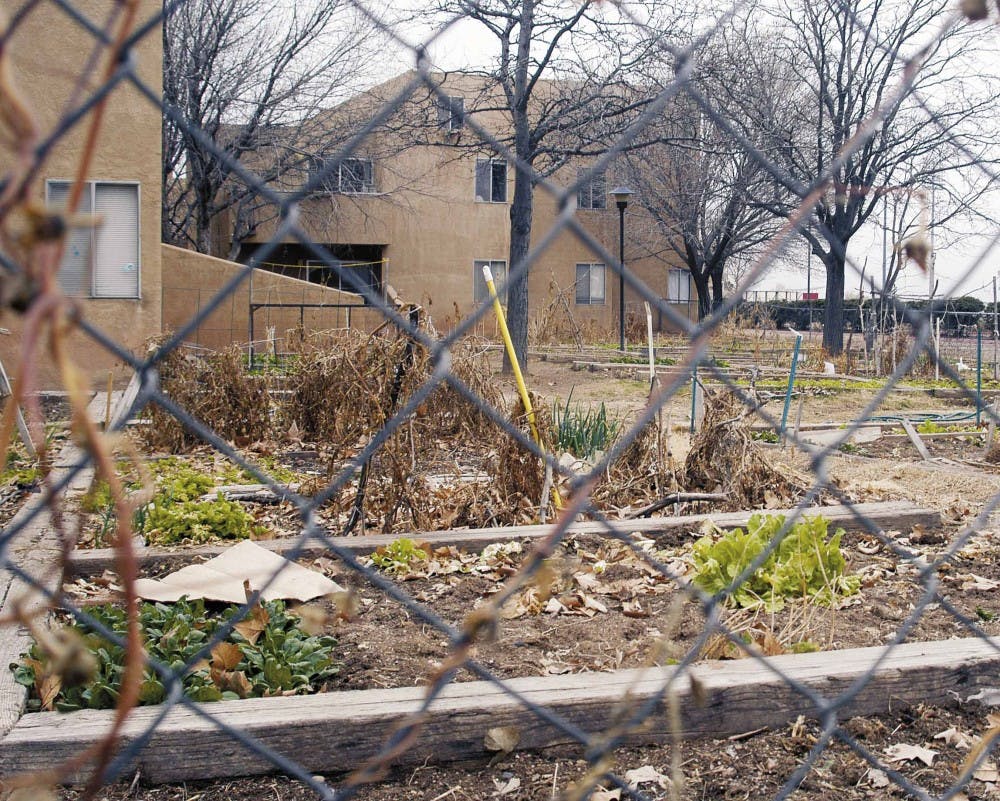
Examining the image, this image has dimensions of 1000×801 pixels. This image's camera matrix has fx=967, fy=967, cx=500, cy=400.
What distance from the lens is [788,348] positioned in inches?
885

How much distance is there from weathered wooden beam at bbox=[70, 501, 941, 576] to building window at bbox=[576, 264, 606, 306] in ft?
85.6

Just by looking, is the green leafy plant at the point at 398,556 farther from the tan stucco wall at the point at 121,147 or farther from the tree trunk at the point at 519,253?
the tree trunk at the point at 519,253

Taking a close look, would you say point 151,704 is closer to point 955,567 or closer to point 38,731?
point 38,731

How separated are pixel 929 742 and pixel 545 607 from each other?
1.33 m

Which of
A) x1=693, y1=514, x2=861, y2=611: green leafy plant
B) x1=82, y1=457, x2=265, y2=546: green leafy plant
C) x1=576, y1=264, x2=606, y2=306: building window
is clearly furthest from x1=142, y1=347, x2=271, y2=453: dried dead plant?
x1=576, y1=264, x2=606, y2=306: building window

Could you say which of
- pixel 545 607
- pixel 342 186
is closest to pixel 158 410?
pixel 545 607

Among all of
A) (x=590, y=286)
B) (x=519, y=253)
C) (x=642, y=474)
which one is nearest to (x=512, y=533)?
(x=642, y=474)

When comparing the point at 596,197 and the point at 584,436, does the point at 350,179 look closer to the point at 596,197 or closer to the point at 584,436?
the point at 596,197

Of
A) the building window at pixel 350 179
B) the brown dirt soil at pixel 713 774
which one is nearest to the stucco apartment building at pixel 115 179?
the building window at pixel 350 179

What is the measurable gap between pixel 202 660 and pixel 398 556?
4.99 feet

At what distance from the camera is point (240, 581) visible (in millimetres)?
3195

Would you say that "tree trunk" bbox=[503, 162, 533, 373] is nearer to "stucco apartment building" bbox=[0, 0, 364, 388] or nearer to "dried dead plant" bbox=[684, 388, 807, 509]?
"stucco apartment building" bbox=[0, 0, 364, 388]

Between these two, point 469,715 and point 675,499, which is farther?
point 675,499

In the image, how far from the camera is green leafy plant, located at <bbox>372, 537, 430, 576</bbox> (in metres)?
3.76
